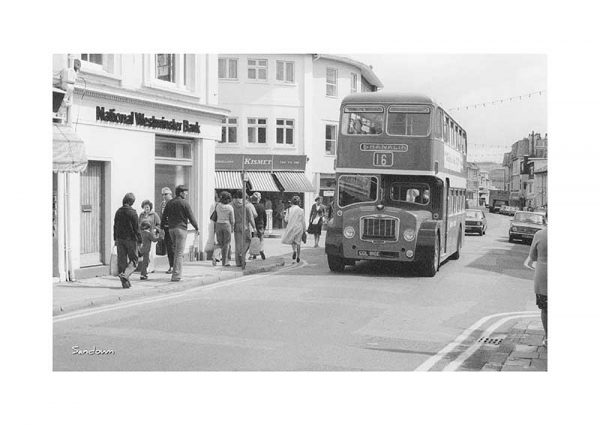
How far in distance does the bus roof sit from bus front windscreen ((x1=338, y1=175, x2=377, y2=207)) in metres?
1.53

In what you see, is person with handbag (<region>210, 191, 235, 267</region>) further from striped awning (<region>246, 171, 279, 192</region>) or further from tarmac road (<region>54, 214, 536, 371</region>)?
striped awning (<region>246, 171, 279, 192</region>)

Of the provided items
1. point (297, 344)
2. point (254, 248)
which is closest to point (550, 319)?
point (297, 344)

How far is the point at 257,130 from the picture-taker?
1283 inches

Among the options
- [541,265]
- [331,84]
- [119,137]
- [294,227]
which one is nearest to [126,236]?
[119,137]

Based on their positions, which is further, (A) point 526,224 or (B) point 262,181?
(B) point 262,181

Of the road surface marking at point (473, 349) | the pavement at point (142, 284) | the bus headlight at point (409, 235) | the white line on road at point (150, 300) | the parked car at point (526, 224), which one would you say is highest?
the parked car at point (526, 224)

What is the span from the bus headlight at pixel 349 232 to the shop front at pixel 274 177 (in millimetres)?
15680

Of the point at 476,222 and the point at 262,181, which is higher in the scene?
the point at 262,181

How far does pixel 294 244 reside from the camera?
18.4 meters

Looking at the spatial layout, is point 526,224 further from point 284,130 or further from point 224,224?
point 284,130

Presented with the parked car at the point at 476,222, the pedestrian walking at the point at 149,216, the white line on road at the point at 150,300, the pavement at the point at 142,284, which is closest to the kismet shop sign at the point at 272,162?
the parked car at the point at 476,222

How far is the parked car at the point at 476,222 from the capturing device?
2333 centimetres

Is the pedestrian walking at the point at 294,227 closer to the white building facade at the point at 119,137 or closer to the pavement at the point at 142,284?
the pavement at the point at 142,284

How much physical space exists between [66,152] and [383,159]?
6.41 metres
